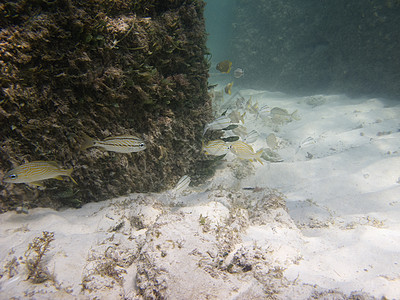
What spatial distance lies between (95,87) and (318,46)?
15.4 m

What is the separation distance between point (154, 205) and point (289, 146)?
605 centimetres

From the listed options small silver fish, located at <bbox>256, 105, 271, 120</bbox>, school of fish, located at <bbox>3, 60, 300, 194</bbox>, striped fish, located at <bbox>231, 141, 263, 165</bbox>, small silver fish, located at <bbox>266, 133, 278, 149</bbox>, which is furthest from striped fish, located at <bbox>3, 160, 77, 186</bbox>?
small silver fish, located at <bbox>256, 105, 271, 120</bbox>

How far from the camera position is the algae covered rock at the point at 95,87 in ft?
8.42

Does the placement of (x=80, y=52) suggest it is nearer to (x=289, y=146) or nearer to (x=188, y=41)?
(x=188, y=41)

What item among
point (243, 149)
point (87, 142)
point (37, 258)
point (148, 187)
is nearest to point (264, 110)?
point (243, 149)

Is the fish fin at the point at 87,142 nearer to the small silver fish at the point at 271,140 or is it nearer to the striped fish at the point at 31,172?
the striped fish at the point at 31,172

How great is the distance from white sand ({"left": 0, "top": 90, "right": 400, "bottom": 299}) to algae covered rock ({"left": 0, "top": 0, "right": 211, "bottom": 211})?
57cm

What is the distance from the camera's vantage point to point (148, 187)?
4.04 metres

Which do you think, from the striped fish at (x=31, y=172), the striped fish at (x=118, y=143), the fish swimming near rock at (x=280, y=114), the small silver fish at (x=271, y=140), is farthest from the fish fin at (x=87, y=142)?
the fish swimming near rock at (x=280, y=114)

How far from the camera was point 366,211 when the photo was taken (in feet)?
A: 12.3

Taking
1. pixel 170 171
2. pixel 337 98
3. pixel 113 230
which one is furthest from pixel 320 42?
pixel 113 230

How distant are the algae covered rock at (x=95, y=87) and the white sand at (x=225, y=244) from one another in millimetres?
565

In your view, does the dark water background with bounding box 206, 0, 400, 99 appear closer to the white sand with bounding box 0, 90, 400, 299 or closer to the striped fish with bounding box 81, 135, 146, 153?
the white sand with bounding box 0, 90, 400, 299

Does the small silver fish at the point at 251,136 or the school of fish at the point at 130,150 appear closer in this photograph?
the school of fish at the point at 130,150
